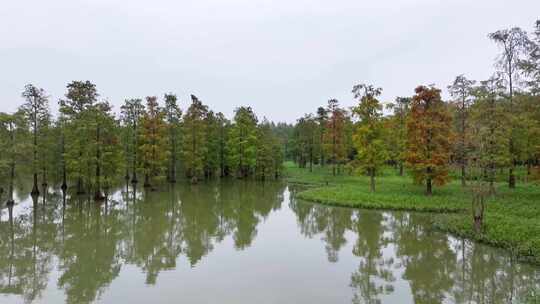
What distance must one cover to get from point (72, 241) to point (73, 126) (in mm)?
16159

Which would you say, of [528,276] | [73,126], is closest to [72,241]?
[73,126]

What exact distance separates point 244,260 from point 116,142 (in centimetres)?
2527

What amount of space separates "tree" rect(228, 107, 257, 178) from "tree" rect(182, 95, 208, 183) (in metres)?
4.76

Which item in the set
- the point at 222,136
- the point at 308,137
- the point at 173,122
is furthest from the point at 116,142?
the point at 308,137

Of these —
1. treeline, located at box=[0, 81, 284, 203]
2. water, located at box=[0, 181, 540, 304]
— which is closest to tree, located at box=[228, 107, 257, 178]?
treeline, located at box=[0, 81, 284, 203]

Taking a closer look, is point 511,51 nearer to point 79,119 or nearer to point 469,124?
point 469,124

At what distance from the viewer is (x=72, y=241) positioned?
1823 cm

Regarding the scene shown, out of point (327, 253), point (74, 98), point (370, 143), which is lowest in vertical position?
point (327, 253)

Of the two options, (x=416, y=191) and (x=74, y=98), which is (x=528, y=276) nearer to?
(x=416, y=191)

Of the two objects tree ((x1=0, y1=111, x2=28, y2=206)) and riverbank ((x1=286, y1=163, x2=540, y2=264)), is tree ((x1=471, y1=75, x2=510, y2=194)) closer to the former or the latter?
riverbank ((x1=286, y1=163, x2=540, y2=264))

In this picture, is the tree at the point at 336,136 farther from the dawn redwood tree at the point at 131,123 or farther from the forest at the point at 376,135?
the dawn redwood tree at the point at 131,123

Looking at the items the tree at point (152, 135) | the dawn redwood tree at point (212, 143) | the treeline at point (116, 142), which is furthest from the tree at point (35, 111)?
the dawn redwood tree at point (212, 143)

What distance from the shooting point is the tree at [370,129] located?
32.5 m

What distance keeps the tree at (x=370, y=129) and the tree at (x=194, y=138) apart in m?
22.0
